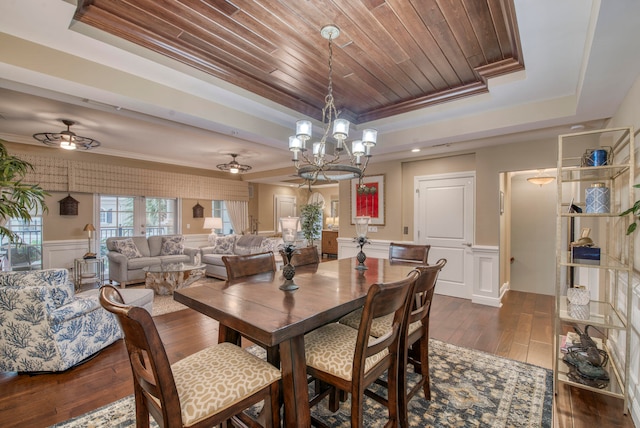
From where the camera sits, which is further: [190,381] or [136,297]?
[136,297]

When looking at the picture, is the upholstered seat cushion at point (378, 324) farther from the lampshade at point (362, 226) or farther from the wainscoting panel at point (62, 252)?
the wainscoting panel at point (62, 252)

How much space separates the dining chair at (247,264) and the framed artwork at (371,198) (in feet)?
10.7

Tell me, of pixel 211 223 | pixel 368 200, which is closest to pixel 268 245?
pixel 211 223

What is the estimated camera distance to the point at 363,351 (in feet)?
4.25

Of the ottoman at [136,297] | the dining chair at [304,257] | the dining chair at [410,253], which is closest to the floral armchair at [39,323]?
the ottoman at [136,297]

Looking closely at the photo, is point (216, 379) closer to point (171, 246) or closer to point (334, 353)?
point (334, 353)

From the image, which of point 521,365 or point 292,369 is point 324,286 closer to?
point 292,369

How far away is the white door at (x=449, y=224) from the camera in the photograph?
Result: 180 inches

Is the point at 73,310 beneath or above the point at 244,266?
beneath

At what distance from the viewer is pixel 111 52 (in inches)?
86.6

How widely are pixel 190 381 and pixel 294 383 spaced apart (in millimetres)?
461

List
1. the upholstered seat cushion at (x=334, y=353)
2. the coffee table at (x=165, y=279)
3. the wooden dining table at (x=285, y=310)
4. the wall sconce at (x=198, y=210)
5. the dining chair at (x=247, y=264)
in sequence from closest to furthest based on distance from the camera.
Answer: the wooden dining table at (x=285, y=310) → the upholstered seat cushion at (x=334, y=353) → the dining chair at (x=247, y=264) → the coffee table at (x=165, y=279) → the wall sconce at (x=198, y=210)

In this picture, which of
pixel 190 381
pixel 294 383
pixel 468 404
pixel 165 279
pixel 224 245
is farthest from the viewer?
pixel 224 245

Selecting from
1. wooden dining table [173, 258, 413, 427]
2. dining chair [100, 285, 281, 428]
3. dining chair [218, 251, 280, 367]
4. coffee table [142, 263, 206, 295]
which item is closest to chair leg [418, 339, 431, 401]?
wooden dining table [173, 258, 413, 427]
